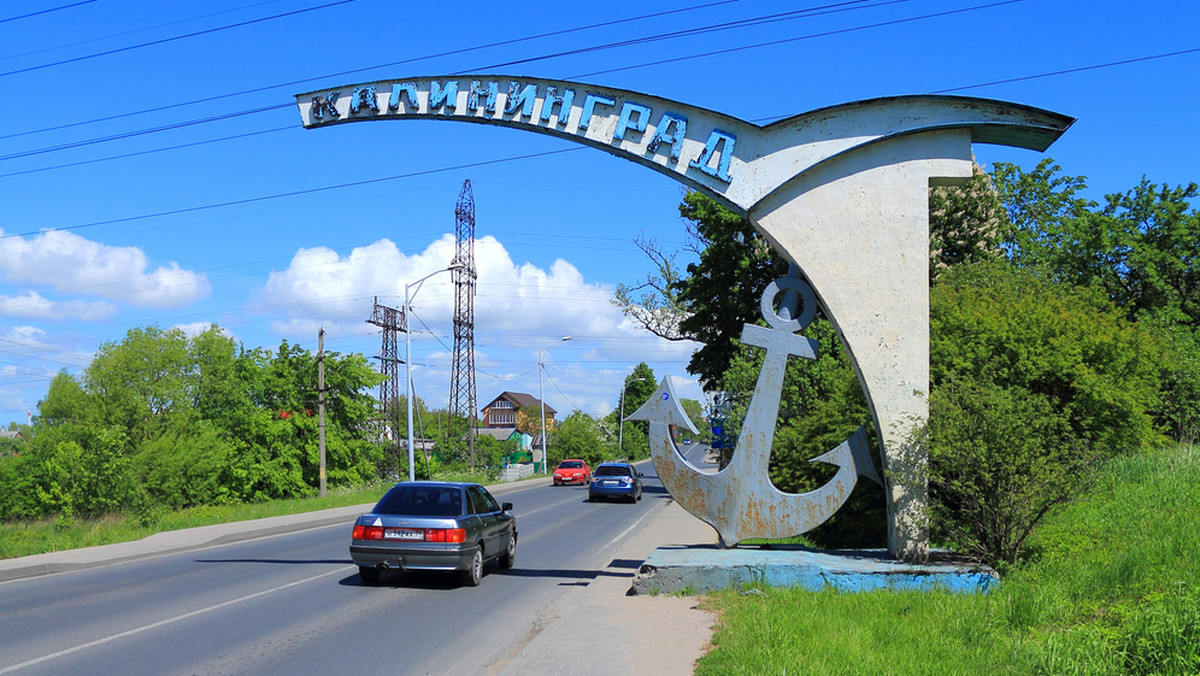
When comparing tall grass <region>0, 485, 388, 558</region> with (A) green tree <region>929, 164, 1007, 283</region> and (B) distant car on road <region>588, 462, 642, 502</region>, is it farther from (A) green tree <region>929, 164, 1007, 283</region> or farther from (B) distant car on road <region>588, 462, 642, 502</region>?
(A) green tree <region>929, 164, 1007, 283</region>

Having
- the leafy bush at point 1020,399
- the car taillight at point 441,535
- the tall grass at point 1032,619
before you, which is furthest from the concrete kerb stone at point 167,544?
the leafy bush at point 1020,399

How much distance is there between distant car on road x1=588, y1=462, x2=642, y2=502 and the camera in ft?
110

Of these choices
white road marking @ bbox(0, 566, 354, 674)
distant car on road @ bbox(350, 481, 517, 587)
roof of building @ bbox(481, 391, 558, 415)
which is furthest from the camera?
roof of building @ bbox(481, 391, 558, 415)

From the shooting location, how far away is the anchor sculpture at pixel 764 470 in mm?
10188

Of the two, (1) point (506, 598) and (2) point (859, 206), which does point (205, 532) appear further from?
(2) point (859, 206)

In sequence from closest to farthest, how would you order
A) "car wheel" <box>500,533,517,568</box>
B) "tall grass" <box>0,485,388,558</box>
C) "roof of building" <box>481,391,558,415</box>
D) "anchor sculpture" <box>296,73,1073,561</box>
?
1. "anchor sculpture" <box>296,73,1073,561</box>
2. "car wheel" <box>500,533,517,568</box>
3. "tall grass" <box>0,485,388,558</box>
4. "roof of building" <box>481,391,558,415</box>

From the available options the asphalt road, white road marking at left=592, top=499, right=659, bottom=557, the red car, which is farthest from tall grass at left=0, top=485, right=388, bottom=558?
the red car

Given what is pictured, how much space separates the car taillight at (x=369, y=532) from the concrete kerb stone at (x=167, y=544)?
6.19 meters

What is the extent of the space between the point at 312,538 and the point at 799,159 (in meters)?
15.4

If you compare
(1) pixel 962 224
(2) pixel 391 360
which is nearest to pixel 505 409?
(2) pixel 391 360

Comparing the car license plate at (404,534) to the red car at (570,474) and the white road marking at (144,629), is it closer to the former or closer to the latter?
the white road marking at (144,629)

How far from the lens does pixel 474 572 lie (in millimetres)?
12109

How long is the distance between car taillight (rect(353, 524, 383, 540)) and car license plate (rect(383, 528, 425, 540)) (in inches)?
3.1

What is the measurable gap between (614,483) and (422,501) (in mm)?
21878
